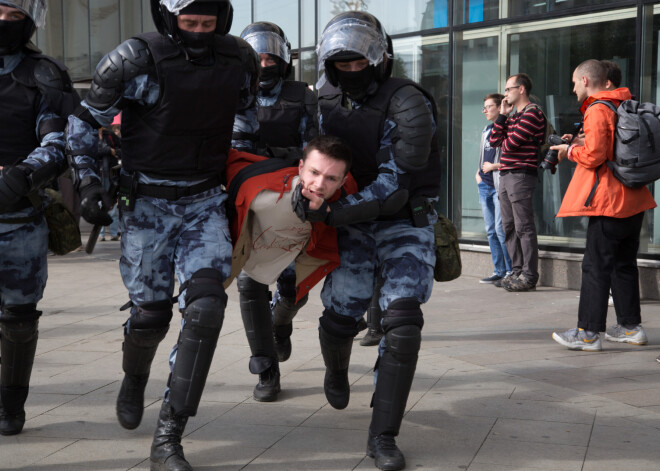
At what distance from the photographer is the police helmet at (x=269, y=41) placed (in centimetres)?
496

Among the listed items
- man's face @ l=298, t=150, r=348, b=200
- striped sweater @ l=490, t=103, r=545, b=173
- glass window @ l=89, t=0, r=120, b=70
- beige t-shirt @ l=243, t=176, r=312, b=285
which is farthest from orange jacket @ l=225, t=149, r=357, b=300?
glass window @ l=89, t=0, r=120, b=70

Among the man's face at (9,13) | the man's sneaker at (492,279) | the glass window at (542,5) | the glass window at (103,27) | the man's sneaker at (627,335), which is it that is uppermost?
the glass window at (103,27)

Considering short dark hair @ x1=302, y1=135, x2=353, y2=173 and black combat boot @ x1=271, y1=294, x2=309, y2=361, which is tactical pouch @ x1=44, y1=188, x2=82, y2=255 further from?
black combat boot @ x1=271, y1=294, x2=309, y2=361

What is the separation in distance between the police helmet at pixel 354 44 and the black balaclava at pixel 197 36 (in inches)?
20.1

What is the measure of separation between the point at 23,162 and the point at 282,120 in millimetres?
1715

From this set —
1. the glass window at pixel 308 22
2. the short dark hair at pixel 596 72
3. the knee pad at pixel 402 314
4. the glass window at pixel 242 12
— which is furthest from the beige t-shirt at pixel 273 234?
the glass window at pixel 242 12

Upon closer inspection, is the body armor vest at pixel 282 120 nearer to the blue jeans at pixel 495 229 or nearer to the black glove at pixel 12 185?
the black glove at pixel 12 185

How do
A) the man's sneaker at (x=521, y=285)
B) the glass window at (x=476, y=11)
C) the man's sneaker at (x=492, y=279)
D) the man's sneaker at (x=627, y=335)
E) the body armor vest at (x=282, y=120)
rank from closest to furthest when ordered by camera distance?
the body armor vest at (x=282, y=120), the man's sneaker at (x=627, y=335), the man's sneaker at (x=521, y=285), the man's sneaker at (x=492, y=279), the glass window at (x=476, y=11)

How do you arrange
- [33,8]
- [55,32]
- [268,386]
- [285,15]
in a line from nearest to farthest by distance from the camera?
[33,8], [268,386], [285,15], [55,32]

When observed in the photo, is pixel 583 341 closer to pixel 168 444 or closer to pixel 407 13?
pixel 168 444

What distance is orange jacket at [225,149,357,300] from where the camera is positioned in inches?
145

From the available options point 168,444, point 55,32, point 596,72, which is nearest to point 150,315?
point 168,444

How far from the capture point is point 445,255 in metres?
4.00

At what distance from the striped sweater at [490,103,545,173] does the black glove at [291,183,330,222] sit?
497 cm
